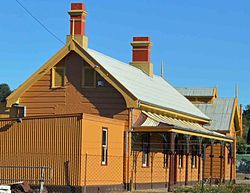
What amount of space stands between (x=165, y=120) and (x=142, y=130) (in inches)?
136

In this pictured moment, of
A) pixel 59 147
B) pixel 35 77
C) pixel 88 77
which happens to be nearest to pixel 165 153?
pixel 88 77

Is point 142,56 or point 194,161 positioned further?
point 194,161

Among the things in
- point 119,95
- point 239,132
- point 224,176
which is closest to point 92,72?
point 119,95

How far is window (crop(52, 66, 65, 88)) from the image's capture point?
34906 millimetres

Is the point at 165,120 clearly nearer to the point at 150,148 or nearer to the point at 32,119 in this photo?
the point at 150,148

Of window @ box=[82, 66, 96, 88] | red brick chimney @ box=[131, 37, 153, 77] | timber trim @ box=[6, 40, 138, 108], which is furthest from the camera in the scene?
red brick chimney @ box=[131, 37, 153, 77]

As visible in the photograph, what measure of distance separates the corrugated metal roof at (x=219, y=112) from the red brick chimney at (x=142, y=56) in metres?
9.45

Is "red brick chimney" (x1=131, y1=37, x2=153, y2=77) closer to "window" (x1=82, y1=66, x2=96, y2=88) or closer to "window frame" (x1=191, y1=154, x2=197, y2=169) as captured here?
"window frame" (x1=191, y1=154, x2=197, y2=169)

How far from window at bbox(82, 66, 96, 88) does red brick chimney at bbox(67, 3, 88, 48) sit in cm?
132

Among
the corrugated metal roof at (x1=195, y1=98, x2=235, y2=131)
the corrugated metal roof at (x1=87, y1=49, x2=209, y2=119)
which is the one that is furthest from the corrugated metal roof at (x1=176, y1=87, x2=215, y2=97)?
the corrugated metal roof at (x1=87, y1=49, x2=209, y2=119)

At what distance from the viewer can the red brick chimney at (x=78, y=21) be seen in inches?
1362

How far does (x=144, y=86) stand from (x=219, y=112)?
52.7ft

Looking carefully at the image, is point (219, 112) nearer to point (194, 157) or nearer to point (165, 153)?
point (194, 157)

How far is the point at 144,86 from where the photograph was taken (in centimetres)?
3819
